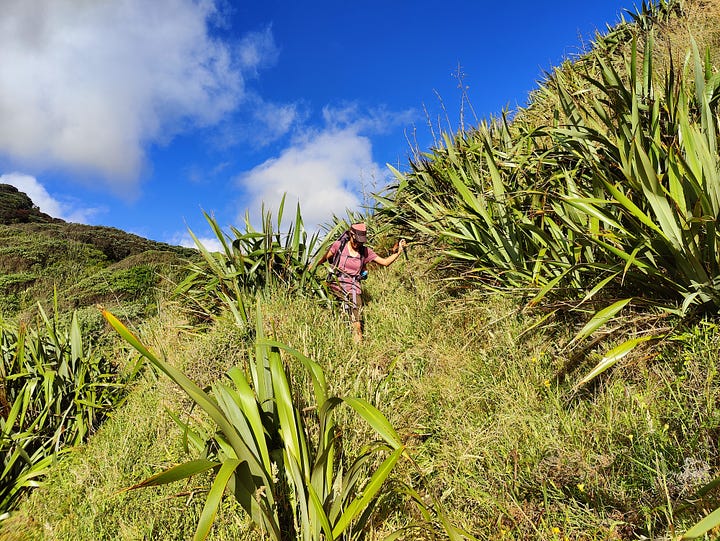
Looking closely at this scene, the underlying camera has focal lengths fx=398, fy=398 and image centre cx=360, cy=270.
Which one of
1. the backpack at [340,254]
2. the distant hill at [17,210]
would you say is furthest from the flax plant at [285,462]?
the distant hill at [17,210]

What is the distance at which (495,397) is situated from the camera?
2734 mm

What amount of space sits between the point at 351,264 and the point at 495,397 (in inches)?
114

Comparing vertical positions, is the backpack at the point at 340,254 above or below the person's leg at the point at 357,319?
above

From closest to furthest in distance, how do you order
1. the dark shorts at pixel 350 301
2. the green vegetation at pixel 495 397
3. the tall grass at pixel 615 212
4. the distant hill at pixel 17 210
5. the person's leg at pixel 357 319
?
the green vegetation at pixel 495 397 < the tall grass at pixel 615 212 < the person's leg at pixel 357 319 < the dark shorts at pixel 350 301 < the distant hill at pixel 17 210

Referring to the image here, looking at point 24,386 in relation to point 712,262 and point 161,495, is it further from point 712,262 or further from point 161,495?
point 712,262

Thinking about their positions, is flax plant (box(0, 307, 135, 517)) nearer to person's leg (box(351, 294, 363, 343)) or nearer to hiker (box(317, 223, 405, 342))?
person's leg (box(351, 294, 363, 343))

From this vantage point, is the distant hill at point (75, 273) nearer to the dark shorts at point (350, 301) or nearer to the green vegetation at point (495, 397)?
the dark shorts at point (350, 301)

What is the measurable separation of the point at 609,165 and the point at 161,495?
3997mm

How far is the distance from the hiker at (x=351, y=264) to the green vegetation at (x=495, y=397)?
627mm

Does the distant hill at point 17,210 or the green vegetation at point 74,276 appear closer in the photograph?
the green vegetation at point 74,276

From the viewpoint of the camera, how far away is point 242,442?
1.80m

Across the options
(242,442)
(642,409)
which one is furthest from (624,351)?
(242,442)

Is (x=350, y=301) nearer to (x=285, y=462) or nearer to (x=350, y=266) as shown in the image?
(x=350, y=266)

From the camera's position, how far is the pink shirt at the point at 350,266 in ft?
16.6
